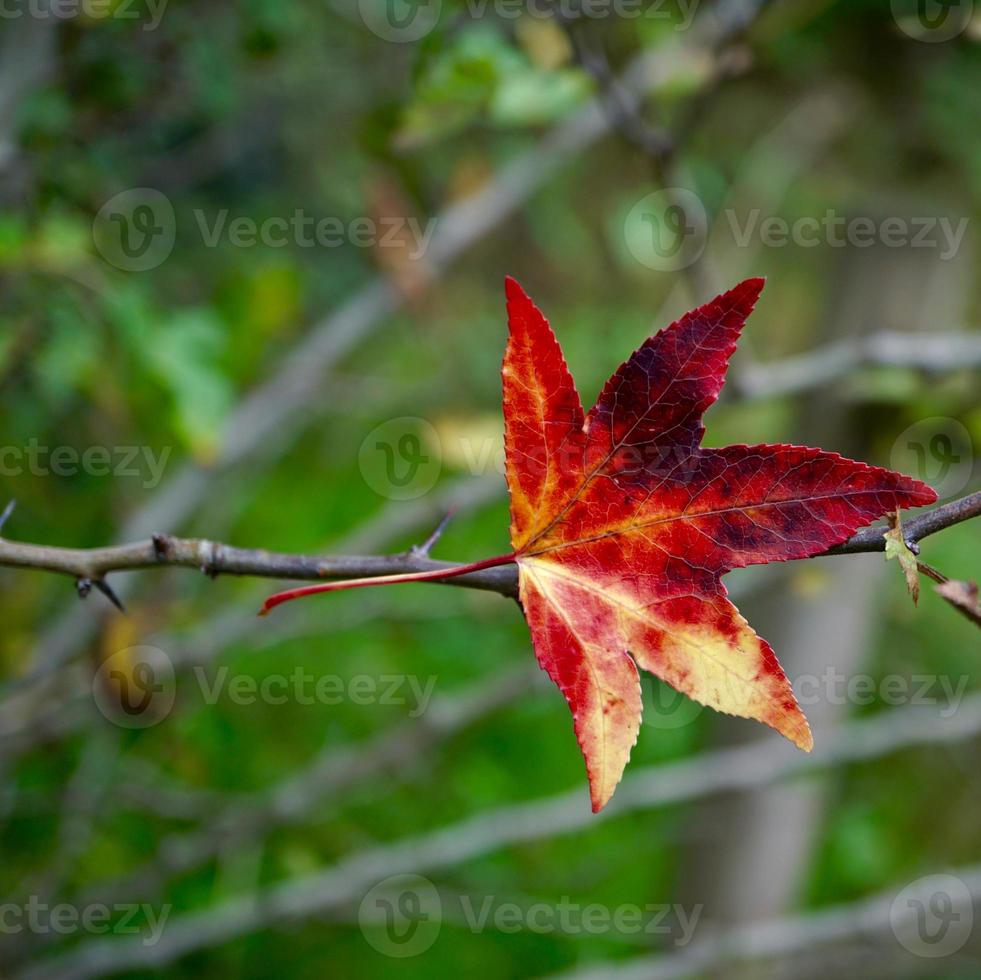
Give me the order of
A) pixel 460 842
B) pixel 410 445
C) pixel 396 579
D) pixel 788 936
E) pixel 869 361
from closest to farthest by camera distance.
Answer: pixel 396 579, pixel 869 361, pixel 460 842, pixel 788 936, pixel 410 445

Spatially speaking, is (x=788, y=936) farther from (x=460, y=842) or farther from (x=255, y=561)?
(x=255, y=561)

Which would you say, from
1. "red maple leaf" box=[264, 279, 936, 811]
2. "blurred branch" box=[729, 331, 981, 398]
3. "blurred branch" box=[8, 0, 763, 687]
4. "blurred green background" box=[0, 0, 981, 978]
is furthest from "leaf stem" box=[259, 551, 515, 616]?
"blurred branch" box=[8, 0, 763, 687]

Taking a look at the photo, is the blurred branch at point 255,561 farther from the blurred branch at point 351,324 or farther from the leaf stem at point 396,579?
the blurred branch at point 351,324

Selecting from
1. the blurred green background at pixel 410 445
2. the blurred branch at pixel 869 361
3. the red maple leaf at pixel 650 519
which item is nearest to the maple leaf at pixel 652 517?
the red maple leaf at pixel 650 519

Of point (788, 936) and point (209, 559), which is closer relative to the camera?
point (209, 559)

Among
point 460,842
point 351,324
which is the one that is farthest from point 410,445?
point 460,842

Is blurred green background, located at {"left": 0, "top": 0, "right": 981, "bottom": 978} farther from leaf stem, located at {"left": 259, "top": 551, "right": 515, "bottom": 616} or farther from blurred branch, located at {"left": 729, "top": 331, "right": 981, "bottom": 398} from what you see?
leaf stem, located at {"left": 259, "top": 551, "right": 515, "bottom": 616}

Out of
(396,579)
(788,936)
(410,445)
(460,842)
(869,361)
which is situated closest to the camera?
(396,579)
